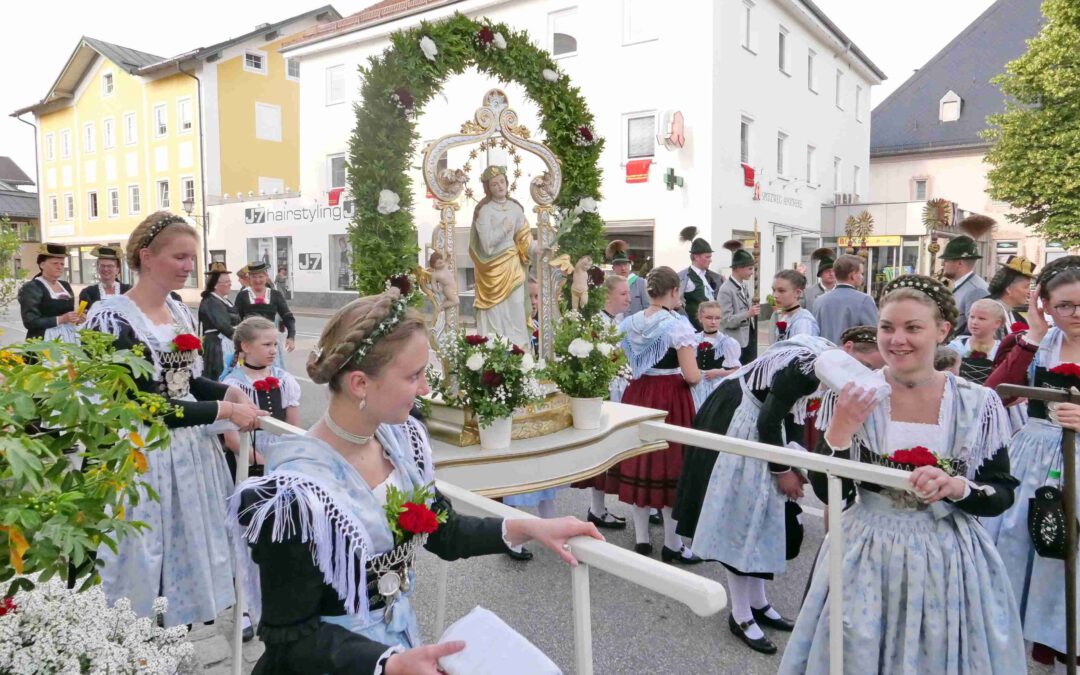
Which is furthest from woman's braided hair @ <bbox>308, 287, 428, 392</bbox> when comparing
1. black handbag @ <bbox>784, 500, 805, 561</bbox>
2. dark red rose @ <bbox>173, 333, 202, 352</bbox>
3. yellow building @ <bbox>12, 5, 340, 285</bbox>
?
yellow building @ <bbox>12, 5, 340, 285</bbox>

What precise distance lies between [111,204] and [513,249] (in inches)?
1488

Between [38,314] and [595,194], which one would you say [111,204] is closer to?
[38,314]

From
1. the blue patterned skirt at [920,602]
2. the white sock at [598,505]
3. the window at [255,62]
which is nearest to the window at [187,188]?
the window at [255,62]

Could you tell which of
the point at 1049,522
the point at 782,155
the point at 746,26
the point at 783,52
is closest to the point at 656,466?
the point at 1049,522

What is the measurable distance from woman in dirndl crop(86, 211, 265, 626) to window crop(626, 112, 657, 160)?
56.8 feet

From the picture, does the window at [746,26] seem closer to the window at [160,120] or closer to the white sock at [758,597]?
the white sock at [758,597]

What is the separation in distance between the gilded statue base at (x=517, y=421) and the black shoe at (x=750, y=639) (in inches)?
57.6

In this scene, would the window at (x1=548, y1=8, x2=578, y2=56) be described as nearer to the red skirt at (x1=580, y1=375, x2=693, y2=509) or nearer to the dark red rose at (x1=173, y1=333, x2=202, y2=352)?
the red skirt at (x1=580, y1=375, x2=693, y2=509)

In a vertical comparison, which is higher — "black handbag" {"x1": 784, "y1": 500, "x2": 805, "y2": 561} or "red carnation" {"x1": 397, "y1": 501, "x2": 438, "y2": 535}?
"red carnation" {"x1": 397, "y1": 501, "x2": 438, "y2": 535}

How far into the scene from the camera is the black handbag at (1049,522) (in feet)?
9.93

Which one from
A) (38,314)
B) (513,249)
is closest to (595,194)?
(513,249)

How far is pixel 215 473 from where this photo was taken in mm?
3602

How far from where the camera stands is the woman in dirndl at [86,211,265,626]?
3.23 m

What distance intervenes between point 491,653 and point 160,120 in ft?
120
